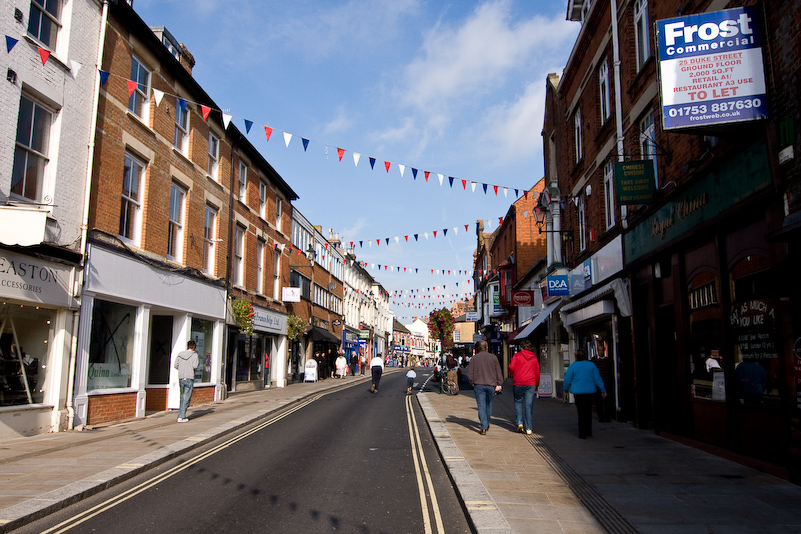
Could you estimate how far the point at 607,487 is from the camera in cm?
672

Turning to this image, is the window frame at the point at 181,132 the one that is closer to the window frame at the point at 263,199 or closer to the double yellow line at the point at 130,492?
the window frame at the point at 263,199

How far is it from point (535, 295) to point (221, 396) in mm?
13148

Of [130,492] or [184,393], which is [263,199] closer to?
[184,393]

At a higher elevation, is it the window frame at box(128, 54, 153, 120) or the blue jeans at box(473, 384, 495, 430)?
the window frame at box(128, 54, 153, 120)

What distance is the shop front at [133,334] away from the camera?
12.1m

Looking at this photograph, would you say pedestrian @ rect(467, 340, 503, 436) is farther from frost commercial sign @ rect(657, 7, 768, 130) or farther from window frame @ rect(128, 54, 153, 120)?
window frame @ rect(128, 54, 153, 120)

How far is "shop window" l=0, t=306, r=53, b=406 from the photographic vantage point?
1024 centimetres

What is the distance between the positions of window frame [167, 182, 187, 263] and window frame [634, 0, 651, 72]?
12314 millimetres

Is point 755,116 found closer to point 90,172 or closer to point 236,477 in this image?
point 236,477

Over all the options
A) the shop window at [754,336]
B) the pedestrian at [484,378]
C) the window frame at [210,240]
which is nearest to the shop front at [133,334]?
the window frame at [210,240]

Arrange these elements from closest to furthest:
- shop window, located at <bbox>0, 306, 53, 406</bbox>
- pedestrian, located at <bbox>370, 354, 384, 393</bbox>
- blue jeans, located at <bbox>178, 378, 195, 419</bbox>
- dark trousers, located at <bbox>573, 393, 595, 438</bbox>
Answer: shop window, located at <bbox>0, 306, 53, 406</bbox>, dark trousers, located at <bbox>573, 393, 595, 438</bbox>, blue jeans, located at <bbox>178, 378, 195, 419</bbox>, pedestrian, located at <bbox>370, 354, 384, 393</bbox>

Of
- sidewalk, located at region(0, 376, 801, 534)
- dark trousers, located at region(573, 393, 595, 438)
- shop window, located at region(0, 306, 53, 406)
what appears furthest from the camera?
dark trousers, located at region(573, 393, 595, 438)

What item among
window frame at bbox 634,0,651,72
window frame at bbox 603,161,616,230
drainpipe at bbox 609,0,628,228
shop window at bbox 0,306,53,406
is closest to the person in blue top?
drainpipe at bbox 609,0,628,228

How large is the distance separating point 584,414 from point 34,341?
10107 mm
